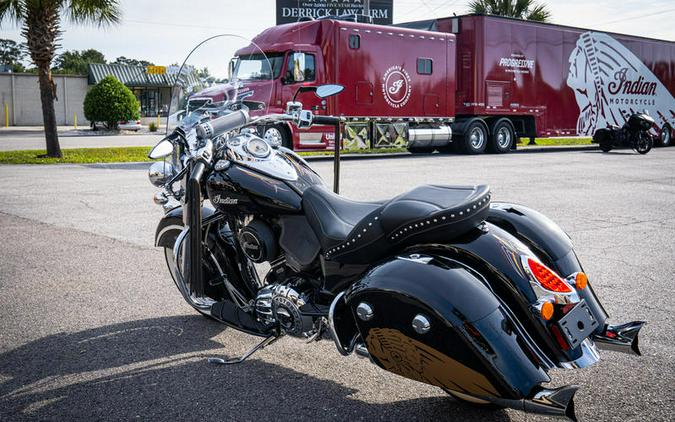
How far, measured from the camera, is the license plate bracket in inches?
107

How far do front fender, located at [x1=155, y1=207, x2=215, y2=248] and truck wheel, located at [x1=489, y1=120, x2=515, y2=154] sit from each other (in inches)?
746

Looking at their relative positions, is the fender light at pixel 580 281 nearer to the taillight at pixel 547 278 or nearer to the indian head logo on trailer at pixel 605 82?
the taillight at pixel 547 278

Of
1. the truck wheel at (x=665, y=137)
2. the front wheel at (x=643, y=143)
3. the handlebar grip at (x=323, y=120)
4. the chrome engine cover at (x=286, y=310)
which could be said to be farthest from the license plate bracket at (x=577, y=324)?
the truck wheel at (x=665, y=137)

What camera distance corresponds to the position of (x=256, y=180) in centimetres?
360

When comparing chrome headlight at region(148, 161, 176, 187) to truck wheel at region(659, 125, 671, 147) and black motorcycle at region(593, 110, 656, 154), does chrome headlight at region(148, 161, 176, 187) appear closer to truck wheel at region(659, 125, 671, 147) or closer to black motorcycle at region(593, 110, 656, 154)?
black motorcycle at region(593, 110, 656, 154)

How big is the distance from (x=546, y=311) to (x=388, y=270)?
0.64 meters

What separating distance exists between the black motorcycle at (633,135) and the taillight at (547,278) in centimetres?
2105

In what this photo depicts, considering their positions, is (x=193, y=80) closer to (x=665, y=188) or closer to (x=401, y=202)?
(x=401, y=202)

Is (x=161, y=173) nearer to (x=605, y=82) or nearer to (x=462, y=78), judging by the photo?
(x=462, y=78)

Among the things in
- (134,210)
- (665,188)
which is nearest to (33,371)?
(134,210)

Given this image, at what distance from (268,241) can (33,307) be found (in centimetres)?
238

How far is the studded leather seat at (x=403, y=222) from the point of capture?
9.29 feet

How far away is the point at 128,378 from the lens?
376 cm

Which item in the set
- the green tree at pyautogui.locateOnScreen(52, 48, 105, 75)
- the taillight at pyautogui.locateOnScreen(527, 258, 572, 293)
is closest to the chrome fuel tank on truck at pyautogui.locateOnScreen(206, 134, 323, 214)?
the taillight at pyautogui.locateOnScreen(527, 258, 572, 293)
